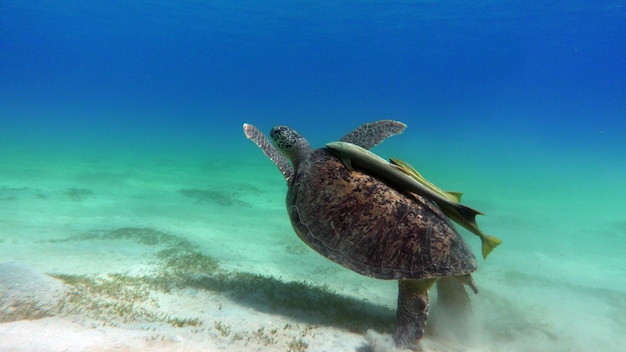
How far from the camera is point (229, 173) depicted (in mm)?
23781

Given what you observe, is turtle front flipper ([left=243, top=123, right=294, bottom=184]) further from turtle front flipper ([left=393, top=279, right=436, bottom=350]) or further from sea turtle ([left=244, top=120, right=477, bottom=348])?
turtle front flipper ([left=393, top=279, right=436, bottom=350])

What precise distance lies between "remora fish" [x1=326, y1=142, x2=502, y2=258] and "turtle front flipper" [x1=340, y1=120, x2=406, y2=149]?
54.2 inches

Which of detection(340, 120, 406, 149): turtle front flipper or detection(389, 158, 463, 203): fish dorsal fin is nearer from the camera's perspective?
detection(389, 158, 463, 203): fish dorsal fin

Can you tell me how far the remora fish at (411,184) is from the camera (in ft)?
14.1

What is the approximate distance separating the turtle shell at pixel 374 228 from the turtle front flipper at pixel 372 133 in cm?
150

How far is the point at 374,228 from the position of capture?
13.8ft

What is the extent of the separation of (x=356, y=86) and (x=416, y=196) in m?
160

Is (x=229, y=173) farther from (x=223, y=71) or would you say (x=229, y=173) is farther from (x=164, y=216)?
(x=223, y=71)

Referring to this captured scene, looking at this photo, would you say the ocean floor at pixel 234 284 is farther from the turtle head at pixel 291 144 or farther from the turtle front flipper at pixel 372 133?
the turtle front flipper at pixel 372 133

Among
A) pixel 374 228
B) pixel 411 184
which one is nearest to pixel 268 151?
pixel 374 228

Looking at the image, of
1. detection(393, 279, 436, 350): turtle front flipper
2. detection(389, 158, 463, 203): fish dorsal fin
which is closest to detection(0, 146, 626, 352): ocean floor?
detection(393, 279, 436, 350): turtle front flipper

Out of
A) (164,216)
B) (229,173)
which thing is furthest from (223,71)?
(164,216)

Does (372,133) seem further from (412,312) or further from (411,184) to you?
(412,312)

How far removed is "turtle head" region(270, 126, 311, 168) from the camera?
5.82 m
